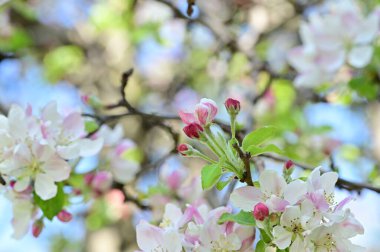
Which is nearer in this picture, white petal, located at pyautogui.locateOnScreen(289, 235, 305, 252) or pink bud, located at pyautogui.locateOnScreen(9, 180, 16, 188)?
white petal, located at pyautogui.locateOnScreen(289, 235, 305, 252)

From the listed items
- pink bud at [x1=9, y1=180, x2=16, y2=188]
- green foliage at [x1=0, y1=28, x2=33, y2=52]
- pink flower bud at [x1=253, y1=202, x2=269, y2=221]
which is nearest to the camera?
pink flower bud at [x1=253, y1=202, x2=269, y2=221]

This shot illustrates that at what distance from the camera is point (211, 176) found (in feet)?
2.89

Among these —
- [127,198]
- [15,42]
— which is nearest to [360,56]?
[127,198]

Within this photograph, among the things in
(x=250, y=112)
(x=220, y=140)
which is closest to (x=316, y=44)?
(x=250, y=112)

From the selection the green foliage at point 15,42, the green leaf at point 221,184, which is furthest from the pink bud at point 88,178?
the green foliage at point 15,42

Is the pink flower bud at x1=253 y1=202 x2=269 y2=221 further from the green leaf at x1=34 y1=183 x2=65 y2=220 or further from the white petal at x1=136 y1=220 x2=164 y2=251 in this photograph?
the green leaf at x1=34 y1=183 x2=65 y2=220

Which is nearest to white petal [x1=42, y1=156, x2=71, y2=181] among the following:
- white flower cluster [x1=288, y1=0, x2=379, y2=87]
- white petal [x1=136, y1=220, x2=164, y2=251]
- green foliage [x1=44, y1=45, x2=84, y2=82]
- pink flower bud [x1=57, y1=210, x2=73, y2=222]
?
pink flower bud [x1=57, y1=210, x2=73, y2=222]

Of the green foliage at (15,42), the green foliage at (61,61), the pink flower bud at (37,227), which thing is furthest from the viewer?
the green foliage at (61,61)

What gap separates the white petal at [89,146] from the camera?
3.89 feet

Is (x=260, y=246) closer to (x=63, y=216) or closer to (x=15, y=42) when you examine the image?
(x=63, y=216)

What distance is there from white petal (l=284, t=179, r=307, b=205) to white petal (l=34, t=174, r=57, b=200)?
45 cm

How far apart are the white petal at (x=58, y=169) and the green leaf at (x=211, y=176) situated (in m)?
0.32

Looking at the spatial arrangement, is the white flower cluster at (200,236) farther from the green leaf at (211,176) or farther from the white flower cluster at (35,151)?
the white flower cluster at (35,151)

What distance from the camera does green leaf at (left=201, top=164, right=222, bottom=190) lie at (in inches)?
34.6
